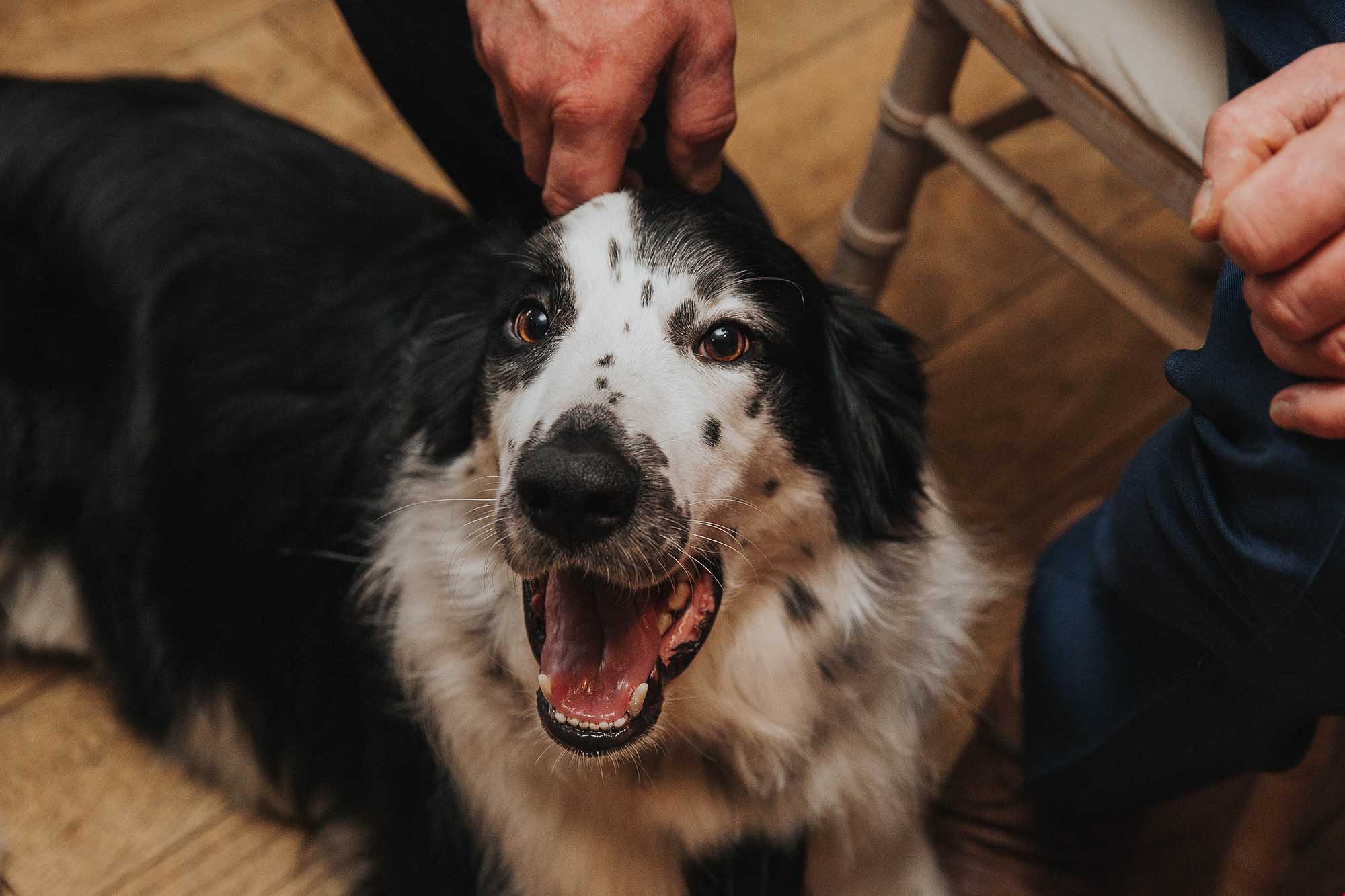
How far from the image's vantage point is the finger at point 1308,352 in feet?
2.79

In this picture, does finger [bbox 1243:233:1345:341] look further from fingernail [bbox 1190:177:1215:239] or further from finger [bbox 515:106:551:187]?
finger [bbox 515:106:551:187]

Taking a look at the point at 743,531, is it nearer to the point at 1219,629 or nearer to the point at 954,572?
the point at 954,572

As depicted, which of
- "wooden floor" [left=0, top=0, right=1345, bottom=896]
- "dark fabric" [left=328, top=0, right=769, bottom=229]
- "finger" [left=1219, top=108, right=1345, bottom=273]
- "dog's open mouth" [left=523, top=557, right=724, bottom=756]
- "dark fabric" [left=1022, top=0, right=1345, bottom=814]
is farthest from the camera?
"wooden floor" [left=0, top=0, right=1345, bottom=896]

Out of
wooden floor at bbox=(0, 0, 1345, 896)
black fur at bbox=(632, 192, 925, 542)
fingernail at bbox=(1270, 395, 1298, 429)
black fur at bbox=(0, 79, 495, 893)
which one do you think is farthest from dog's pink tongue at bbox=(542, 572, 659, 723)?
wooden floor at bbox=(0, 0, 1345, 896)

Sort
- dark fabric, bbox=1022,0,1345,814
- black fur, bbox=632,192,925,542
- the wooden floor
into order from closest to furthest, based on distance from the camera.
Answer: dark fabric, bbox=1022,0,1345,814 < black fur, bbox=632,192,925,542 < the wooden floor

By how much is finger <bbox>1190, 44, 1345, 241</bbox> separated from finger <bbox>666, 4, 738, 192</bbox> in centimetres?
49

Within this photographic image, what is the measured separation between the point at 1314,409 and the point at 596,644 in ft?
2.06

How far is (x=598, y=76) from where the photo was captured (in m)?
1.11

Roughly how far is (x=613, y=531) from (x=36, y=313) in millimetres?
971

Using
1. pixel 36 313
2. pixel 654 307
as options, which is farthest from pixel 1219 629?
pixel 36 313

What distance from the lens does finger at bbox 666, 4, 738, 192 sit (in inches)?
45.9

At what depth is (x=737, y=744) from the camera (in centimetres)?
124

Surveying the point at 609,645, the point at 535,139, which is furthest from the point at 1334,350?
the point at 535,139

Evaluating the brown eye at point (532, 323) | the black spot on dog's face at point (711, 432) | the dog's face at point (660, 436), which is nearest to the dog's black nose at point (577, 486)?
the dog's face at point (660, 436)
